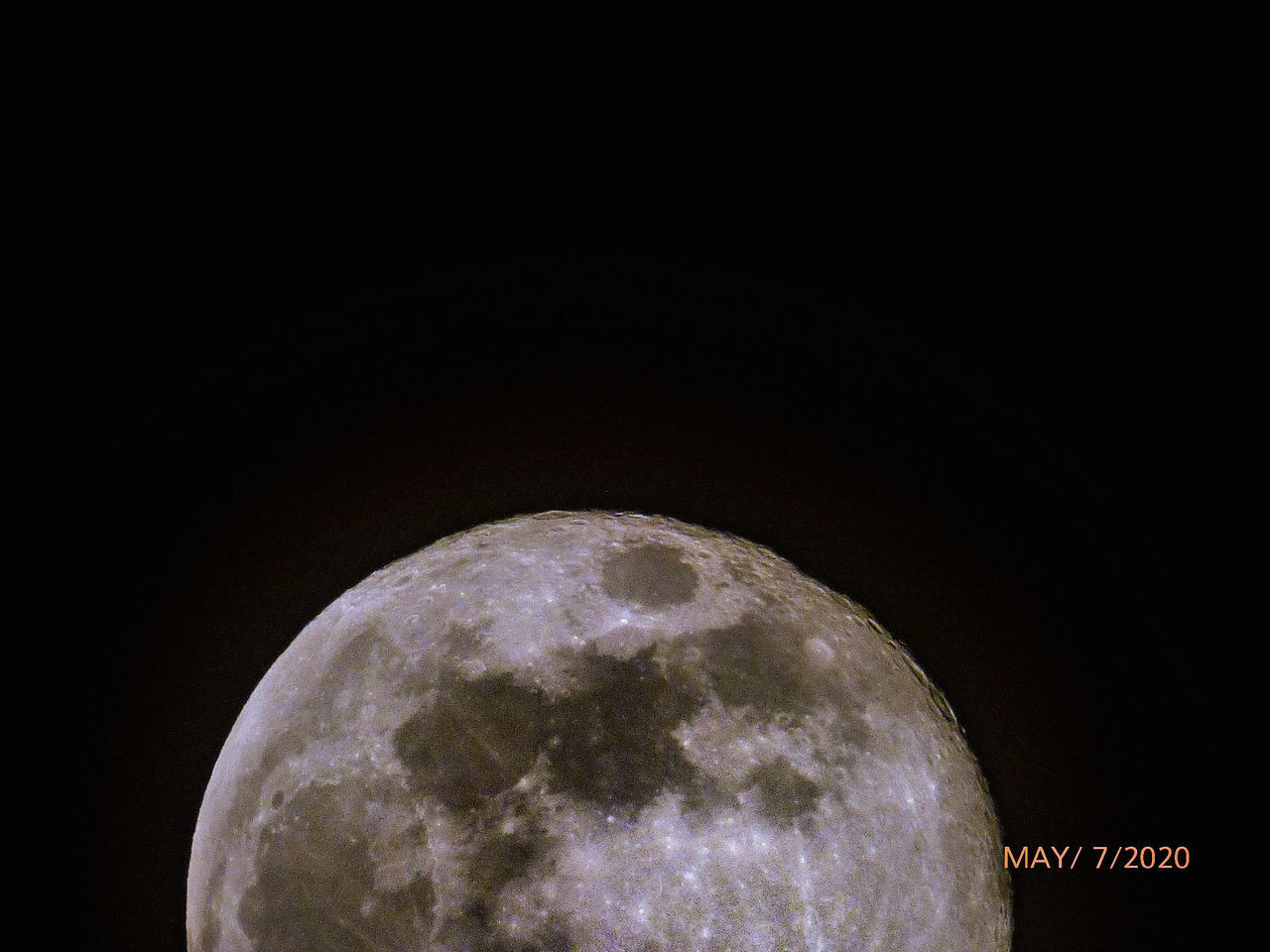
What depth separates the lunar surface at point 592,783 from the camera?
7.36ft

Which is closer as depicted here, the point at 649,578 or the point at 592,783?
the point at 592,783

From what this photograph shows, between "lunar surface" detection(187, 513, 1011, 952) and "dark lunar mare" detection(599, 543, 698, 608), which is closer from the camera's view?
"lunar surface" detection(187, 513, 1011, 952)

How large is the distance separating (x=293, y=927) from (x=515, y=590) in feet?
4.28

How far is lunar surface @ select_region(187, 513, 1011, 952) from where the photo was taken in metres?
2.24

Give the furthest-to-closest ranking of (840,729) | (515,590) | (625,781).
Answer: (515,590) < (840,729) < (625,781)

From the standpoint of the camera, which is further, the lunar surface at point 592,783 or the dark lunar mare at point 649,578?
the dark lunar mare at point 649,578

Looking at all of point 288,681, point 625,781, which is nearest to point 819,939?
point 625,781

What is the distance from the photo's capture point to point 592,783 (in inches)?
92.8

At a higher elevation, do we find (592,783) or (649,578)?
(649,578)

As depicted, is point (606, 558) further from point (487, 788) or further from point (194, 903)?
point (194, 903)

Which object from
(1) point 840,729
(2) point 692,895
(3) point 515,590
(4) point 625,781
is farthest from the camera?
(3) point 515,590

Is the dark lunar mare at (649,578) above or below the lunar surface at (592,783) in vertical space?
above

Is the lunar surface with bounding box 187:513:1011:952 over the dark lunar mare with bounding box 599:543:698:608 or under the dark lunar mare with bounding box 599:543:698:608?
under

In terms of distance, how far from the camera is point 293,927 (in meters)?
2.34
